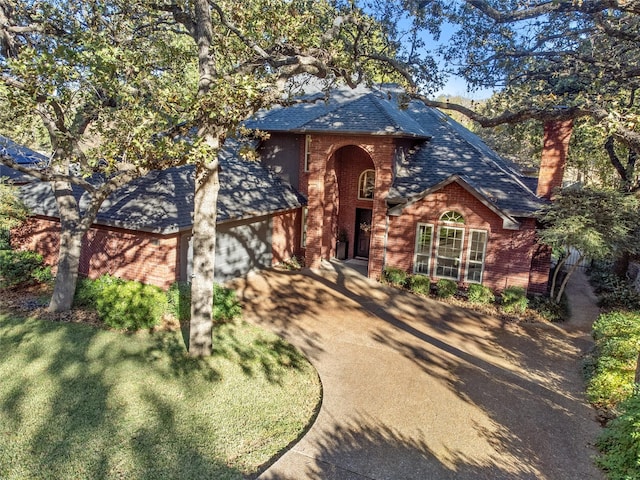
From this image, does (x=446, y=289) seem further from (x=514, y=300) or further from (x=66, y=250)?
(x=66, y=250)

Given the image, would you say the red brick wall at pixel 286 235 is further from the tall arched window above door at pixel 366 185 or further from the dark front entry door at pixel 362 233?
the tall arched window above door at pixel 366 185

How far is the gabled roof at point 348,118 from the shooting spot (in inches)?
650

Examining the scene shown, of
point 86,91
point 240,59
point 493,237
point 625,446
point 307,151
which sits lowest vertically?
point 625,446

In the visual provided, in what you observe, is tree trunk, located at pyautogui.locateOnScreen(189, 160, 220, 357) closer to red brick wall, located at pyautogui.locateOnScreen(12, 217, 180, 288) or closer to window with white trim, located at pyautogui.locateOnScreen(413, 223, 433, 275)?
red brick wall, located at pyautogui.locateOnScreen(12, 217, 180, 288)

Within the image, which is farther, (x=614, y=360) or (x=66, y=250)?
(x=66, y=250)

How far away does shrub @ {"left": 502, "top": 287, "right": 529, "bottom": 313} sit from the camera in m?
14.7

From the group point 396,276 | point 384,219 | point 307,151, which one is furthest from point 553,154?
point 307,151

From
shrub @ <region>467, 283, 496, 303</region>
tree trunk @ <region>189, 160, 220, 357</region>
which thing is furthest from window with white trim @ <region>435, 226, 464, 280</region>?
tree trunk @ <region>189, 160, 220, 357</region>

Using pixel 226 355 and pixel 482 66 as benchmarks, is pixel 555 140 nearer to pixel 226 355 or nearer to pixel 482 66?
pixel 482 66

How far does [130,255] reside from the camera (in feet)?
46.1

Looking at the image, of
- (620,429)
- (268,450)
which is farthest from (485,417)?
(268,450)

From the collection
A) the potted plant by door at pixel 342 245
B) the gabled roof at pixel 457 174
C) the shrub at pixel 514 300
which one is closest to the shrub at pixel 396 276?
the gabled roof at pixel 457 174

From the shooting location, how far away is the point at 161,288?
1327cm

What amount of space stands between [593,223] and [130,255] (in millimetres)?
14525
